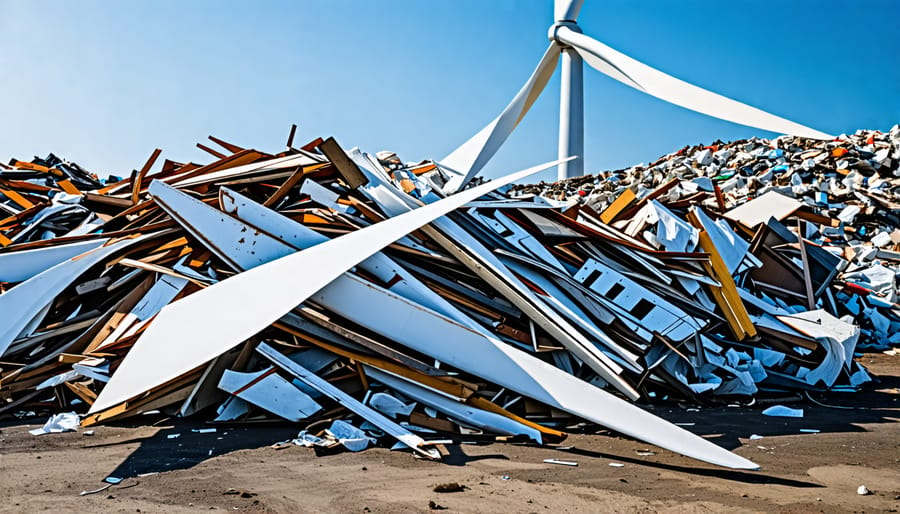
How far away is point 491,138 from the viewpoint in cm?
784

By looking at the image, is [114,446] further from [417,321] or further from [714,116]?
[714,116]

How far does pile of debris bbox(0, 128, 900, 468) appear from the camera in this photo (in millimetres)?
3414

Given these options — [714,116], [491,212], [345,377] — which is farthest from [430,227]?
[714,116]

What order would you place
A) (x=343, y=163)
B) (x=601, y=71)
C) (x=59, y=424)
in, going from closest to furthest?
1. (x=59, y=424)
2. (x=343, y=163)
3. (x=601, y=71)

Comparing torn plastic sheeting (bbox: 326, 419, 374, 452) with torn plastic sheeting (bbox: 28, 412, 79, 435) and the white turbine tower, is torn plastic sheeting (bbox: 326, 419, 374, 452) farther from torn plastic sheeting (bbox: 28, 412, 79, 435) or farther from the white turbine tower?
the white turbine tower

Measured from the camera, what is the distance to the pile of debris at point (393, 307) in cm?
341

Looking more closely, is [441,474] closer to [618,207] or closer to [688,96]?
[618,207]

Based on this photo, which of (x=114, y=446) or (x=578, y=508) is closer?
(x=578, y=508)

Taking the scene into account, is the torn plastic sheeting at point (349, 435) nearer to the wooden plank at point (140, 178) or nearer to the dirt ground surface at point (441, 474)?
the dirt ground surface at point (441, 474)

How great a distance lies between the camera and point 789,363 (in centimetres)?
481

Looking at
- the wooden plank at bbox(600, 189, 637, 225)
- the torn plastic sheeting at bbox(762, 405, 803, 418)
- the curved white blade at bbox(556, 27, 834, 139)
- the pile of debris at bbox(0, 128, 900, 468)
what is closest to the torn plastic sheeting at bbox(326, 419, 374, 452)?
the pile of debris at bbox(0, 128, 900, 468)

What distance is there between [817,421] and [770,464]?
1.13 metres

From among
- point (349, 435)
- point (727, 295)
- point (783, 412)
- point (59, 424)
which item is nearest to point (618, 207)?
point (727, 295)

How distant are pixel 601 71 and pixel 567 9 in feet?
9.31
